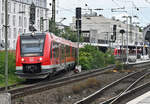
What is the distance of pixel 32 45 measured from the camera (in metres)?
20.4

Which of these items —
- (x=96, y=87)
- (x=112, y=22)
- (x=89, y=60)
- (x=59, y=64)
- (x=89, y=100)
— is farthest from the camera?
(x=112, y=22)

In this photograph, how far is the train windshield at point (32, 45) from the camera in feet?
66.5

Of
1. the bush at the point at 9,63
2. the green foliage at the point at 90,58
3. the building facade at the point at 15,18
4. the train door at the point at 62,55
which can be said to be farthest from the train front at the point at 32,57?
the building facade at the point at 15,18

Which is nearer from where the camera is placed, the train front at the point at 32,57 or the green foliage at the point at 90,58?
the train front at the point at 32,57

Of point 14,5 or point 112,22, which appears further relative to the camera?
point 112,22

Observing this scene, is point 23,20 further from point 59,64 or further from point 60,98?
point 60,98

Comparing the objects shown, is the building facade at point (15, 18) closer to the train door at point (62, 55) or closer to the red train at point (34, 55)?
the train door at point (62, 55)

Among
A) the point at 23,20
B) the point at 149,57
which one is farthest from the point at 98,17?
the point at 149,57

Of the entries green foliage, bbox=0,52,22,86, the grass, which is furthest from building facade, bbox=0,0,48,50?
the grass

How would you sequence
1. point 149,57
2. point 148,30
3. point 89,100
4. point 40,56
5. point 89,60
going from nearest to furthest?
point 89,100
point 40,56
point 148,30
point 89,60
point 149,57

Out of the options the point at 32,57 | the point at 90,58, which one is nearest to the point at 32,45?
the point at 32,57

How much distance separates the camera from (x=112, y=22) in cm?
12638

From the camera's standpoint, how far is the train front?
2011 centimetres

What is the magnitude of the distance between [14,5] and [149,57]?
35.1 meters
